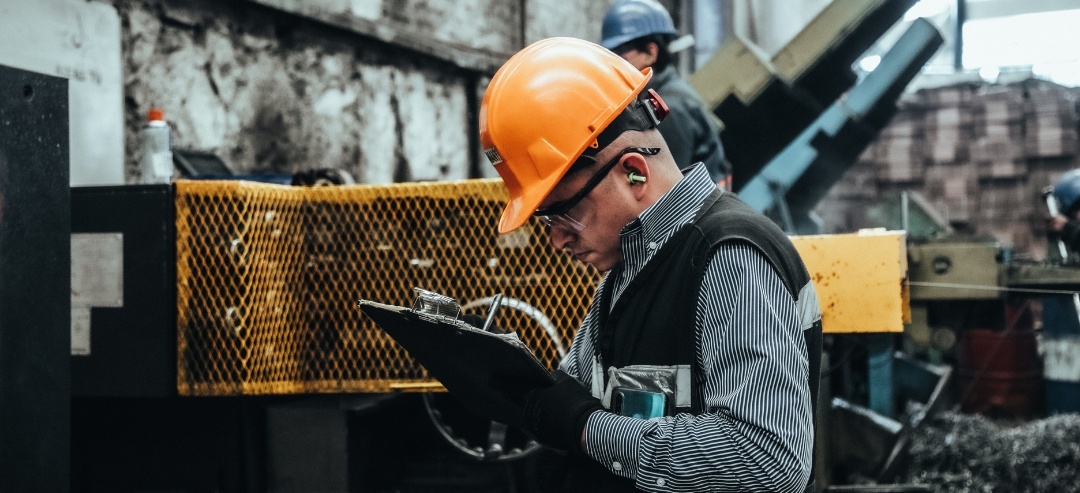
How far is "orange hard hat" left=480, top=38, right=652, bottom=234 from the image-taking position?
1.37 m

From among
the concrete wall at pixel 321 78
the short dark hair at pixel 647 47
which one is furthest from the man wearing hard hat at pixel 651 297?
the concrete wall at pixel 321 78

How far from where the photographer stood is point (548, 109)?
138cm

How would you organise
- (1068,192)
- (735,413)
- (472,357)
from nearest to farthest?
(735,413) → (472,357) → (1068,192)

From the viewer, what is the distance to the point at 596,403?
1.34 m

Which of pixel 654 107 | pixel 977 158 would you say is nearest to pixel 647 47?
pixel 654 107

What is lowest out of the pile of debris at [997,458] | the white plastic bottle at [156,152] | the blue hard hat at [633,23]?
the pile of debris at [997,458]

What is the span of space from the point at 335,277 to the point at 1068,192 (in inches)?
214

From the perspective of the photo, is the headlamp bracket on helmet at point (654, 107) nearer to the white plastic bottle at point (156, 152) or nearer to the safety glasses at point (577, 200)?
the safety glasses at point (577, 200)

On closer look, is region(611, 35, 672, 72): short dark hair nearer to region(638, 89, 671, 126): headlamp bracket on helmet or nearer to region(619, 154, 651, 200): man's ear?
region(638, 89, 671, 126): headlamp bracket on helmet

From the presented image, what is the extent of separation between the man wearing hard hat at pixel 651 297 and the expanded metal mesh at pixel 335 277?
0.81 metres

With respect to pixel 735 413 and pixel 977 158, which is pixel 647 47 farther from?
pixel 977 158

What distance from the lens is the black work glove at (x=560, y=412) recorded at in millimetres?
1317

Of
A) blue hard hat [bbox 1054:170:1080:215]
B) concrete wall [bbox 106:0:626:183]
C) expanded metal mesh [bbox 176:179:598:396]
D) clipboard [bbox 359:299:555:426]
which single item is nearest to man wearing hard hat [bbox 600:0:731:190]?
expanded metal mesh [bbox 176:179:598:396]

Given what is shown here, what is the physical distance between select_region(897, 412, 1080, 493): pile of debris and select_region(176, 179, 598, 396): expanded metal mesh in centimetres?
258
